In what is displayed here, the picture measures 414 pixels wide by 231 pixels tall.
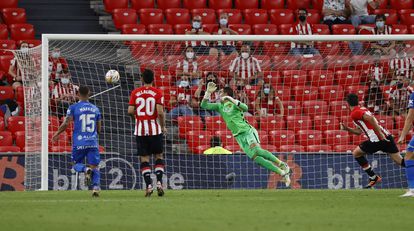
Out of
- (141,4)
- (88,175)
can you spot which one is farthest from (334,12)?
(88,175)

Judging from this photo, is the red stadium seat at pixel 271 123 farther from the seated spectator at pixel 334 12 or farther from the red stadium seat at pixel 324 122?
the seated spectator at pixel 334 12

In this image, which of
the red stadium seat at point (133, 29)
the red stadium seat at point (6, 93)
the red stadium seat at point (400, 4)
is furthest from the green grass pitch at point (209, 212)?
the red stadium seat at point (400, 4)

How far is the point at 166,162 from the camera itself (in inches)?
871

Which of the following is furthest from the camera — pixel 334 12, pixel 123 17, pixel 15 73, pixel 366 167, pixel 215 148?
pixel 334 12

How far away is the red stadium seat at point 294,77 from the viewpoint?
78.2 feet

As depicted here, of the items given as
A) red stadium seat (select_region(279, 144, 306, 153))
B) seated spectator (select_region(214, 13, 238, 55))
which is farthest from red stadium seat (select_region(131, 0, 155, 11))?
red stadium seat (select_region(279, 144, 306, 153))

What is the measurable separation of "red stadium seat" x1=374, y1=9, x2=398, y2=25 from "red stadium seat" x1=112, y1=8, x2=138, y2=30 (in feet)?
21.9

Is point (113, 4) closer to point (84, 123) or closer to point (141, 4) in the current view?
point (141, 4)

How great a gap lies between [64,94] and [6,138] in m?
1.72

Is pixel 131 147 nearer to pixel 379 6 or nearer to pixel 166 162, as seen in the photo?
pixel 166 162

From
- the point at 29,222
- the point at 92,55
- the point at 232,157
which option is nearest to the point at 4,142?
→ the point at 92,55

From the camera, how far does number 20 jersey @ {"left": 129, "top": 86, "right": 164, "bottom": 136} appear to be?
17.8 m

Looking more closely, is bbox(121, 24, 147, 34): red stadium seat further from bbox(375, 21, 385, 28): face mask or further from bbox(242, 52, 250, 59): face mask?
bbox(375, 21, 385, 28): face mask

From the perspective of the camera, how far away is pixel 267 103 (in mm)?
23484
